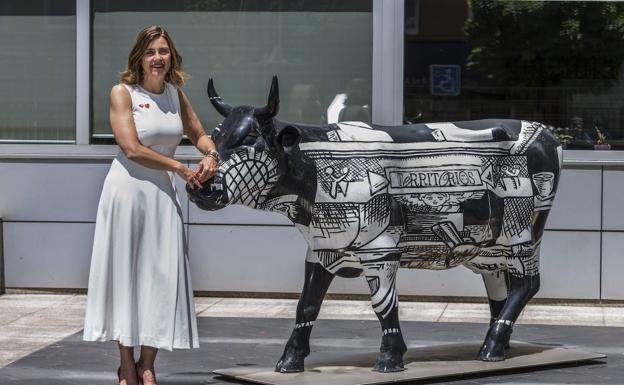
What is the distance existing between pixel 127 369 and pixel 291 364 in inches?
41.3

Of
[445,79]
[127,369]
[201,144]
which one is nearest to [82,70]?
[445,79]

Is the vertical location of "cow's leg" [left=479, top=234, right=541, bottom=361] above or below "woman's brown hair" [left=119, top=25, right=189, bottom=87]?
below

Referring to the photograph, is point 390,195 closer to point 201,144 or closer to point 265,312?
point 201,144

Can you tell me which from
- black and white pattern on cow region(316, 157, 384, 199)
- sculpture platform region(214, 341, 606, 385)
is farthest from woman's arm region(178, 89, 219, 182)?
sculpture platform region(214, 341, 606, 385)

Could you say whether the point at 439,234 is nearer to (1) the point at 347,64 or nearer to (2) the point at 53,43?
(1) the point at 347,64

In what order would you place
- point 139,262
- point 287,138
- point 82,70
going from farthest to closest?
point 82,70, point 287,138, point 139,262

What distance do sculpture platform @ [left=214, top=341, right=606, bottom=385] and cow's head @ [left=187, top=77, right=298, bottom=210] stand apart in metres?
1.08

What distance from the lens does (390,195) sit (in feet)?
25.1

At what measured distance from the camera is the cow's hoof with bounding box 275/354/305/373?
778 cm

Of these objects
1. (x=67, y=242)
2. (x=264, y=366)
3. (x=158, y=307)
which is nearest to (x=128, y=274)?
(x=158, y=307)

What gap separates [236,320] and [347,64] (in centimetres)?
272

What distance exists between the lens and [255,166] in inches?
289

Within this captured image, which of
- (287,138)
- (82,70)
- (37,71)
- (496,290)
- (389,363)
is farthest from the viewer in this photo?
(37,71)

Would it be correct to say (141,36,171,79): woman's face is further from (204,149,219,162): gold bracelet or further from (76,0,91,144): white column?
(76,0,91,144): white column
